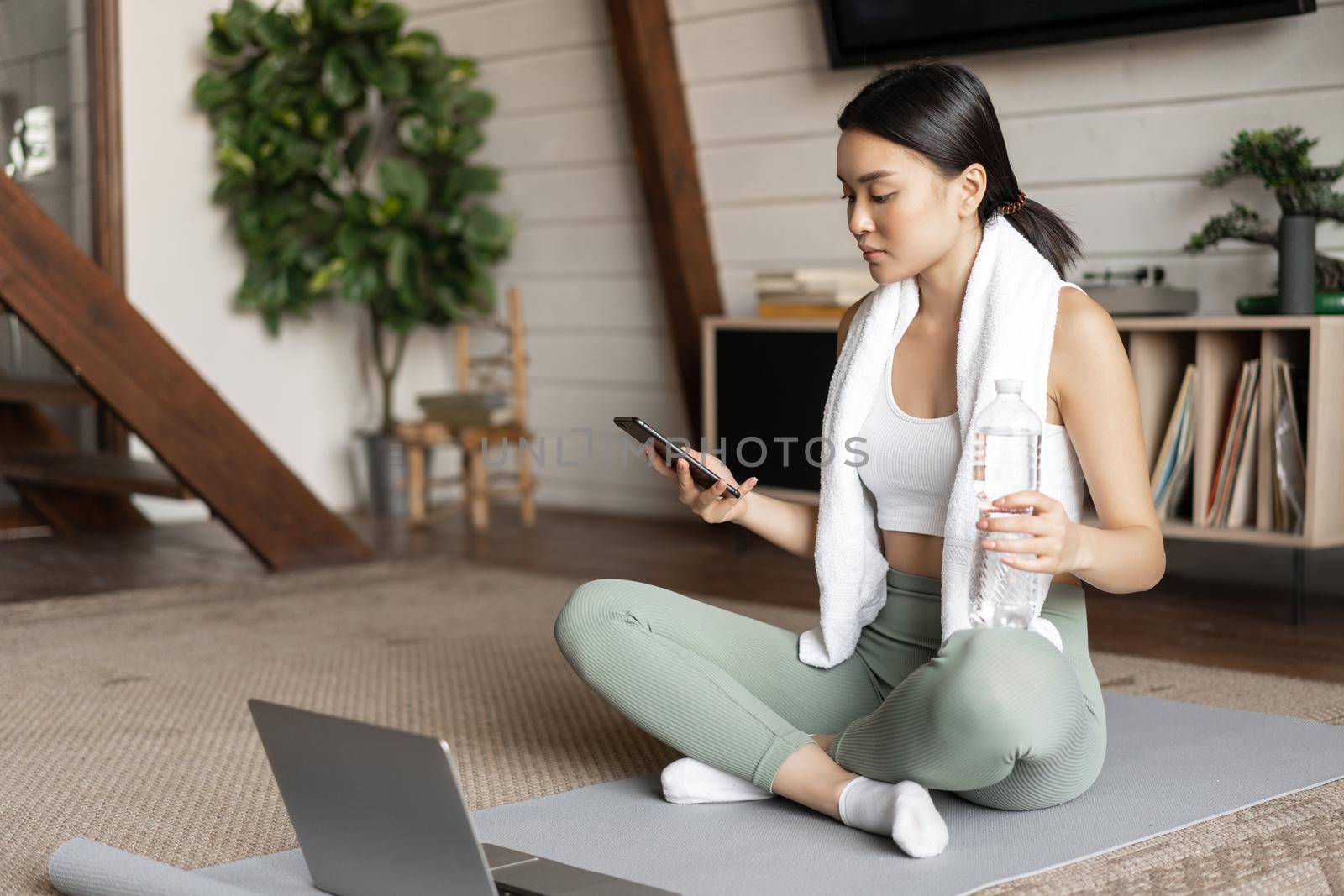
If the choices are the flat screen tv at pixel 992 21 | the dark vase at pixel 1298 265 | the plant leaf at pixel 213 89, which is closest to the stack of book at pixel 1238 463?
the dark vase at pixel 1298 265

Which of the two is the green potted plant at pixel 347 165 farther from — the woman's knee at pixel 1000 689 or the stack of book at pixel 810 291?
the woman's knee at pixel 1000 689

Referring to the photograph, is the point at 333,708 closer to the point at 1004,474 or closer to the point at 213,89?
the point at 1004,474

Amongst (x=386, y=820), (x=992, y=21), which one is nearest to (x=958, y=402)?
(x=386, y=820)

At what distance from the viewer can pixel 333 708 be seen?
7.07 ft

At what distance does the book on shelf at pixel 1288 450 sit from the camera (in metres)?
2.66

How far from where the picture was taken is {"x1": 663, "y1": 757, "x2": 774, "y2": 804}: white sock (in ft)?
5.23

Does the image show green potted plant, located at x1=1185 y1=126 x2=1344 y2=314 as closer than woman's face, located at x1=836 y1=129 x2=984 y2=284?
No

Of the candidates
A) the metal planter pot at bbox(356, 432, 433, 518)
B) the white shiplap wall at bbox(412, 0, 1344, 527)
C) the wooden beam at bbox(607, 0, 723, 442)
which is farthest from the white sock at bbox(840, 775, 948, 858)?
the metal planter pot at bbox(356, 432, 433, 518)

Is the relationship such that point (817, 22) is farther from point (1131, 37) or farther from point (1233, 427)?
point (1233, 427)

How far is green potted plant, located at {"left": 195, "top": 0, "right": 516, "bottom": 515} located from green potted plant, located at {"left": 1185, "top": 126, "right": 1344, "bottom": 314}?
2170mm

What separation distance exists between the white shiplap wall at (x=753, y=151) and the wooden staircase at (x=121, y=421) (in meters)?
1.13

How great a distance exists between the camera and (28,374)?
375 cm

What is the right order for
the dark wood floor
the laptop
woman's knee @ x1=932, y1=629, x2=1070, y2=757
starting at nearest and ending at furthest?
1. the laptop
2. woman's knee @ x1=932, y1=629, x2=1070, y2=757
3. the dark wood floor

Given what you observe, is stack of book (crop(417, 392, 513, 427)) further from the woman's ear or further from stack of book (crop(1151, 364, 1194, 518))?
the woman's ear
